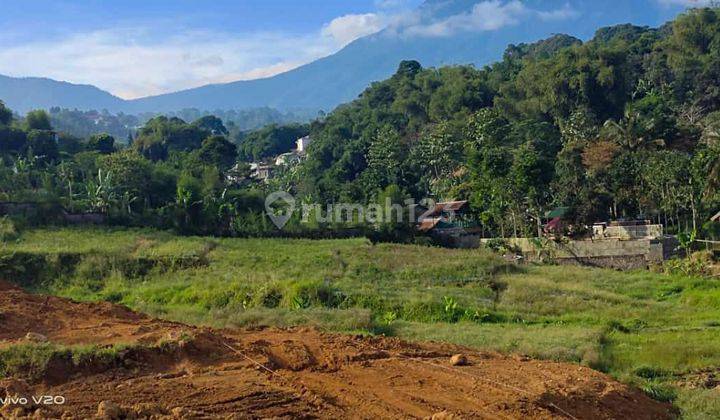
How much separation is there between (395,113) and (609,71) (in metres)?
20.7

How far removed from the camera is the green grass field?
13289 millimetres

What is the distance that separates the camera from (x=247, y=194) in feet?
126

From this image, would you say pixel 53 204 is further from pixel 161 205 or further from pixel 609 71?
pixel 609 71

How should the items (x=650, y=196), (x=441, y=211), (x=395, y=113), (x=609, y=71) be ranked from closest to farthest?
(x=650, y=196) < (x=441, y=211) < (x=609, y=71) < (x=395, y=113)

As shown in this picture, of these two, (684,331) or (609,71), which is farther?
(609,71)

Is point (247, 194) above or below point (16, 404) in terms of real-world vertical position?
above

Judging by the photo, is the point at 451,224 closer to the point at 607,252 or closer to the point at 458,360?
the point at 607,252

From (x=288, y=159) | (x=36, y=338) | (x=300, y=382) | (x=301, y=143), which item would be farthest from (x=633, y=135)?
(x=301, y=143)

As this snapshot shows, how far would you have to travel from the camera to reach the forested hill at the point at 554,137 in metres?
33.3

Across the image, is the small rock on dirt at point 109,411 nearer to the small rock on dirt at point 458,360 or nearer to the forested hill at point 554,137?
the small rock on dirt at point 458,360

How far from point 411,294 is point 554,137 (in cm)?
3100

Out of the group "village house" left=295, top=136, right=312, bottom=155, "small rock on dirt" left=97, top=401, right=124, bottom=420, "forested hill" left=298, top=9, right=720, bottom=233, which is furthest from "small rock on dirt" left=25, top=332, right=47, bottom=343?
"village house" left=295, top=136, right=312, bottom=155

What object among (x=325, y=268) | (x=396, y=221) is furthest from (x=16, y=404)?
(x=396, y=221)

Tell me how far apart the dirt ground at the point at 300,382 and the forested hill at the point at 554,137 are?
18.1 m
